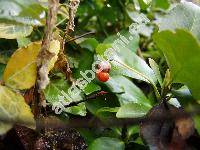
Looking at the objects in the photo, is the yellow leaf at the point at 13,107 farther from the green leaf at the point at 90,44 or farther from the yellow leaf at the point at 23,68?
the green leaf at the point at 90,44

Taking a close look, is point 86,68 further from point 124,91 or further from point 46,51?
point 46,51

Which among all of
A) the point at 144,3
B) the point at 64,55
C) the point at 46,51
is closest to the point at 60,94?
the point at 64,55

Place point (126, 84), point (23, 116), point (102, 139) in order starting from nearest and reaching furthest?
point (23, 116) → point (102, 139) → point (126, 84)

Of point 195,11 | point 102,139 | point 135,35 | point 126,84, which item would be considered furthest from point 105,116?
point 135,35

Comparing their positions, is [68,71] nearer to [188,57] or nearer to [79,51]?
[79,51]

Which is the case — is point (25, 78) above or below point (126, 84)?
above

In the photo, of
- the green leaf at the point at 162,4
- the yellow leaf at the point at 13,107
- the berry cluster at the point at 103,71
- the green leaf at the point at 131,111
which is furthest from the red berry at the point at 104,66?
the green leaf at the point at 162,4
